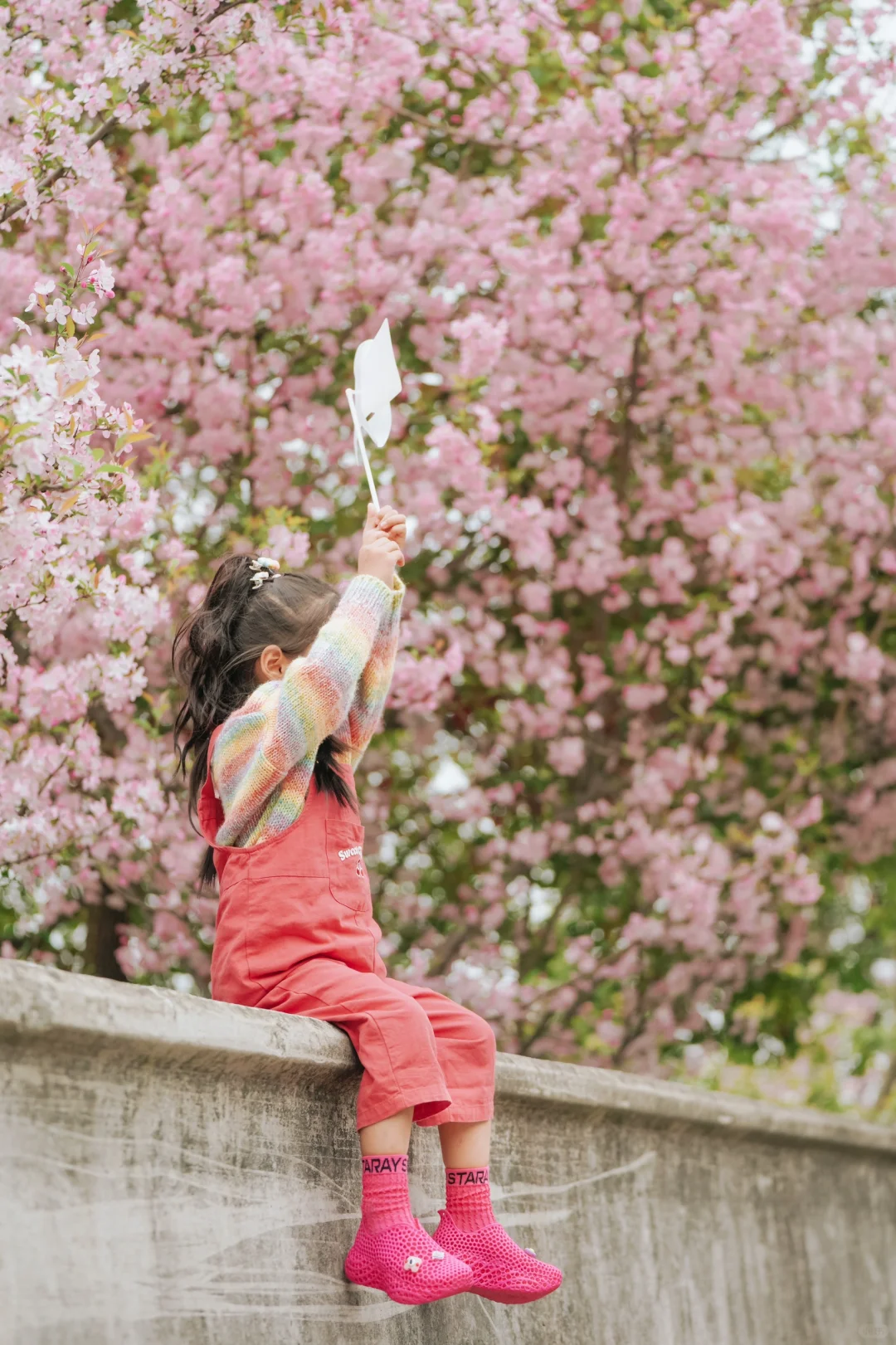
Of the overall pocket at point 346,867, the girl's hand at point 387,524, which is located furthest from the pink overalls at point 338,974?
the girl's hand at point 387,524

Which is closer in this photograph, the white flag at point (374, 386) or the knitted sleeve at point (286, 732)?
the knitted sleeve at point (286, 732)

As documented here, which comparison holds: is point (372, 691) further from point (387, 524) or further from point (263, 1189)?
point (263, 1189)

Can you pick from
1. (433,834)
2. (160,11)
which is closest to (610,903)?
(433,834)

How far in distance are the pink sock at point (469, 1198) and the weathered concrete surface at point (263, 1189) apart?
0.49 ft

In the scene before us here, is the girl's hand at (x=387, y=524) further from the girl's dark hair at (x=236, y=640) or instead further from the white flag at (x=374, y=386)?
the girl's dark hair at (x=236, y=640)

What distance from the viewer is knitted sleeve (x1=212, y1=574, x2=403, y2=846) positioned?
2.34 m

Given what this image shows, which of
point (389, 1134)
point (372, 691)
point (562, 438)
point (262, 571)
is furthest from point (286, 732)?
point (562, 438)

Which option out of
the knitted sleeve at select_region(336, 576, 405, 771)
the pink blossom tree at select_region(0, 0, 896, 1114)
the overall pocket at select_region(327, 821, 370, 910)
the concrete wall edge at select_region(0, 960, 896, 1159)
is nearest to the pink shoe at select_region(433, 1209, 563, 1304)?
the concrete wall edge at select_region(0, 960, 896, 1159)

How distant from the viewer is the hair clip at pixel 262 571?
2695 millimetres

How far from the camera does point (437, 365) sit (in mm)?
4637

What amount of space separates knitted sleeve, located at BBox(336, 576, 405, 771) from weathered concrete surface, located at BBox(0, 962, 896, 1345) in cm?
64

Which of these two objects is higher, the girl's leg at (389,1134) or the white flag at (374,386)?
the white flag at (374,386)

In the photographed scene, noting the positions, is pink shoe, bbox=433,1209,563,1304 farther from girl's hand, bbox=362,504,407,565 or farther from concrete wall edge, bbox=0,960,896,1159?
girl's hand, bbox=362,504,407,565

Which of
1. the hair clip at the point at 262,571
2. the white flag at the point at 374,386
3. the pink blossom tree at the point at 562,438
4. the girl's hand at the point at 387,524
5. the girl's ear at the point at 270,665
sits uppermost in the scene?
the white flag at the point at 374,386
